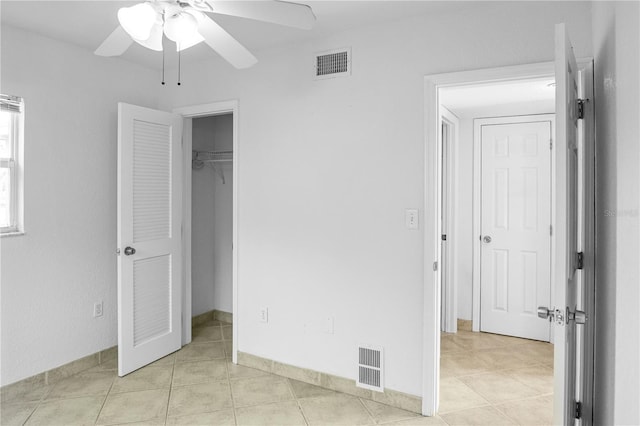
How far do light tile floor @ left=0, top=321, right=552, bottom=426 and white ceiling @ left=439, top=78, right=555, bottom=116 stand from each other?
2227 mm

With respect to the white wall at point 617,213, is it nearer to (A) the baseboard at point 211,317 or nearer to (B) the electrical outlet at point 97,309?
(B) the electrical outlet at point 97,309

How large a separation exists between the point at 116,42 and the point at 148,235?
1677mm

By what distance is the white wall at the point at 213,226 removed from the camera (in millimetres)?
4480

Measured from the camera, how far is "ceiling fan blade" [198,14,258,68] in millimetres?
1908

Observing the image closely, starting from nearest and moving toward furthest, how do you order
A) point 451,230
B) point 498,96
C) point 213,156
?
point 498,96, point 451,230, point 213,156

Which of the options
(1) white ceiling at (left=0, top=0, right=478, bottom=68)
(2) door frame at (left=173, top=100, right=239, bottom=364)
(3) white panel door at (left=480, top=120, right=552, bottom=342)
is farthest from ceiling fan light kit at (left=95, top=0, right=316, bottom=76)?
(3) white panel door at (left=480, top=120, right=552, bottom=342)

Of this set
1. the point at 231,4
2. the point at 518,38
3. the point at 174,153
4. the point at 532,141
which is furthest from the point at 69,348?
the point at 532,141

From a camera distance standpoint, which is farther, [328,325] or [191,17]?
[328,325]

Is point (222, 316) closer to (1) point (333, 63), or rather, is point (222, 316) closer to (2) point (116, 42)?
(1) point (333, 63)

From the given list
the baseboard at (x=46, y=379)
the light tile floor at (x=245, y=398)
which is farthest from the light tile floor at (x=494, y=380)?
the baseboard at (x=46, y=379)

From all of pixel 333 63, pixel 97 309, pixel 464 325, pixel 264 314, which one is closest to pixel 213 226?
pixel 97 309

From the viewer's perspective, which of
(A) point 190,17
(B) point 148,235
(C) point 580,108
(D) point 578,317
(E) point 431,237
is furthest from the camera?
(B) point 148,235

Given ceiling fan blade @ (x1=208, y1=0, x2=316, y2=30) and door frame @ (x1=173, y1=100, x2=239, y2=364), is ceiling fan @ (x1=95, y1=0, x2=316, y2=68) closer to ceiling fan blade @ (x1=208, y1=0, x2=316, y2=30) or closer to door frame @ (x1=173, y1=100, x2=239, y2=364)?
ceiling fan blade @ (x1=208, y1=0, x2=316, y2=30)

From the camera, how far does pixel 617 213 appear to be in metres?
1.42
